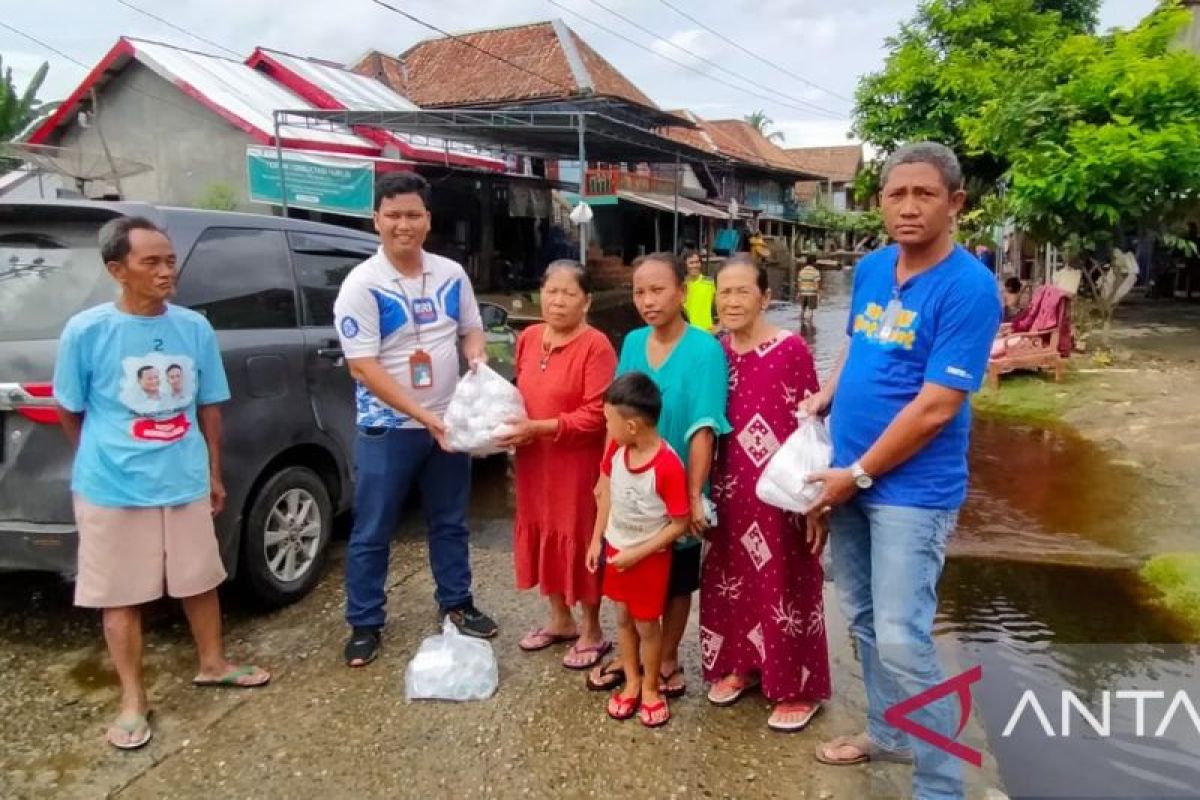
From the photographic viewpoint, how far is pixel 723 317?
9.00 ft

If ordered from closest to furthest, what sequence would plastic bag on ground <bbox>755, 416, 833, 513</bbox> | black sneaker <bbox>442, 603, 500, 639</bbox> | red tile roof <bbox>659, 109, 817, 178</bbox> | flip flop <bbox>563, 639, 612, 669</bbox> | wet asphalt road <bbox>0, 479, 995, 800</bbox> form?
plastic bag on ground <bbox>755, 416, 833, 513</bbox>, wet asphalt road <bbox>0, 479, 995, 800</bbox>, flip flop <bbox>563, 639, 612, 669</bbox>, black sneaker <bbox>442, 603, 500, 639</bbox>, red tile roof <bbox>659, 109, 817, 178</bbox>

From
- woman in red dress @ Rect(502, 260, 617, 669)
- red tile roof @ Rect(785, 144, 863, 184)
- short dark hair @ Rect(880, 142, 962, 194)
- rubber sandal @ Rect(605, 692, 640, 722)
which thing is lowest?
rubber sandal @ Rect(605, 692, 640, 722)

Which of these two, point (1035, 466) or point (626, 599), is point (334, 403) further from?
point (1035, 466)

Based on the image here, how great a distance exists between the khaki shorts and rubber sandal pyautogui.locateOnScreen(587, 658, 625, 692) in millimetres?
1468

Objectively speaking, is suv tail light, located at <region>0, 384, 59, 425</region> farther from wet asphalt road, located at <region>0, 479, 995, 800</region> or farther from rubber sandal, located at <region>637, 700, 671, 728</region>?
rubber sandal, located at <region>637, 700, 671, 728</region>

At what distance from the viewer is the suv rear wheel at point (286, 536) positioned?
11.7 ft

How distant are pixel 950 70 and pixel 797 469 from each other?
13.5 m

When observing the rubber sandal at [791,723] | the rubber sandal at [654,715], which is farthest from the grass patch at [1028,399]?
the rubber sandal at [654,715]

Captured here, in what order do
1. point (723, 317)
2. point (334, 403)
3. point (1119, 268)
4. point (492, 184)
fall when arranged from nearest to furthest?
point (723, 317), point (334, 403), point (1119, 268), point (492, 184)

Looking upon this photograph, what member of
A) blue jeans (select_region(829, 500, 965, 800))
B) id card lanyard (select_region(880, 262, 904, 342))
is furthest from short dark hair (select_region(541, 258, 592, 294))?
blue jeans (select_region(829, 500, 965, 800))

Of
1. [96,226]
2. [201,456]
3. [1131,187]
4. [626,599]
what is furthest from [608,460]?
[1131,187]

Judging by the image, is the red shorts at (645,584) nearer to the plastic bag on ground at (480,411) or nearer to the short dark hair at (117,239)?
the plastic bag on ground at (480,411)

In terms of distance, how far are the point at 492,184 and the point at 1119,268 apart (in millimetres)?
12773

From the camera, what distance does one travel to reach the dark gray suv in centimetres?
300
